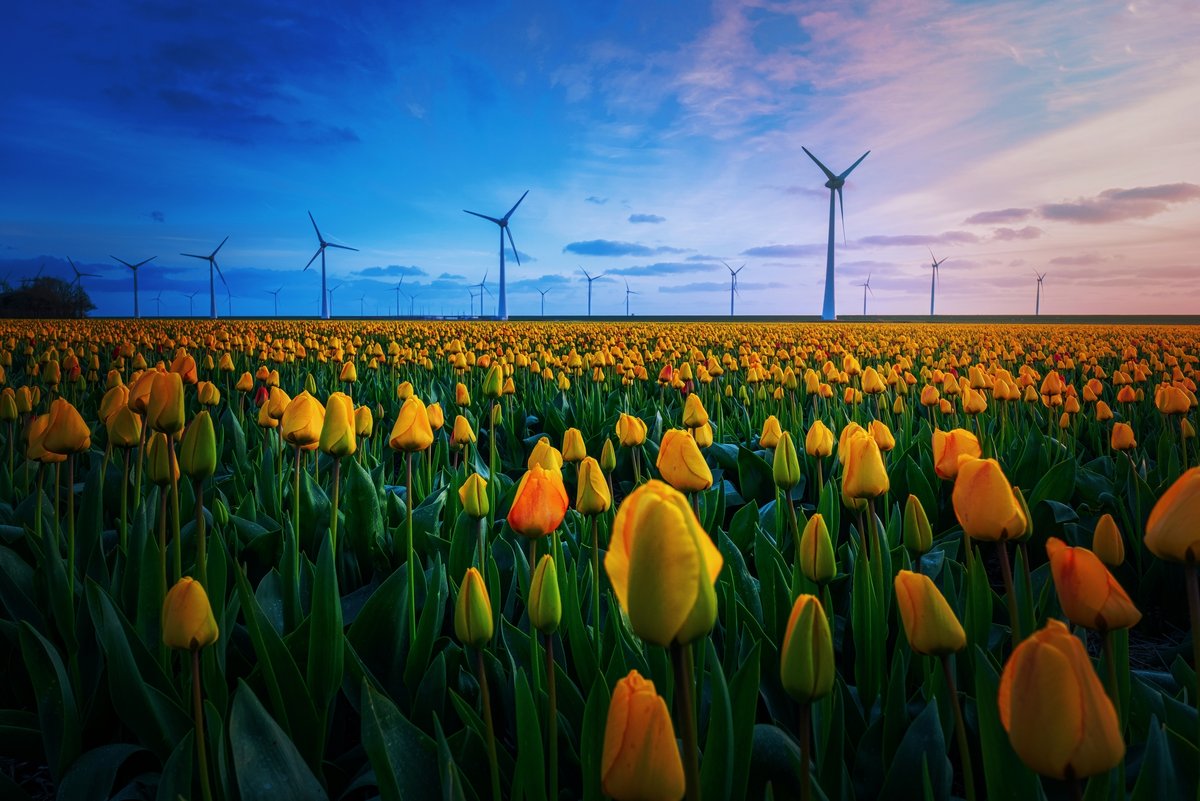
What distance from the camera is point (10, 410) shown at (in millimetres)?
3238

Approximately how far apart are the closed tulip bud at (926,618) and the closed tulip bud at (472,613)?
0.73 metres

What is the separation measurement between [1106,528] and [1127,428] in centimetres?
213

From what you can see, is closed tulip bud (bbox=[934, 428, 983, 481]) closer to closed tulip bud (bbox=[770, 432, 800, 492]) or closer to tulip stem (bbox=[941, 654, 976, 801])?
closed tulip bud (bbox=[770, 432, 800, 492])

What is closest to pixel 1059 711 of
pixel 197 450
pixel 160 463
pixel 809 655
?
pixel 809 655

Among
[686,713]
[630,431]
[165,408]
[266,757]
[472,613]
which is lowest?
[266,757]

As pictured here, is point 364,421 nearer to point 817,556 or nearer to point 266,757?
point 266,757

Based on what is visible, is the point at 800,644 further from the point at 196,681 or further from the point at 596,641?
the point at 196,681

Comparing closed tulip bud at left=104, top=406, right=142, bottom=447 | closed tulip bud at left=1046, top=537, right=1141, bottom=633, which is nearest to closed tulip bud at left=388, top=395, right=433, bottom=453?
closed tulip bud at left=104, top=406, right=142, bottom=447

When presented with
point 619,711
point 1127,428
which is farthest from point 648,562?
point 1127,428

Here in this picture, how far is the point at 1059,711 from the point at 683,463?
1.03 metres

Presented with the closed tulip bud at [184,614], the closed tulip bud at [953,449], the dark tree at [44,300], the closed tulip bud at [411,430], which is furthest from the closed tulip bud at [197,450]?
the dark tree at [44,300]

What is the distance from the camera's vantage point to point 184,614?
1.22 metres

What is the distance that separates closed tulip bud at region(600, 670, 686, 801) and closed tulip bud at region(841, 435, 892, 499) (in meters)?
1.13

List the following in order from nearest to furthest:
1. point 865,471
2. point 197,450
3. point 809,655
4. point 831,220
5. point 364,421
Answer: point 809,655, point 865,471, point 197,450, point 364,421, point 831,220
